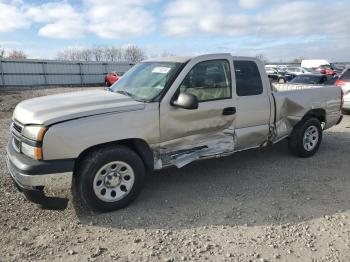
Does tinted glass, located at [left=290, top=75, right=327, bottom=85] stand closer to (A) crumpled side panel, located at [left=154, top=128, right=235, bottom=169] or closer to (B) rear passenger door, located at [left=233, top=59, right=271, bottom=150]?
(B) rear passenger door, located at [left=233, top=59, right=271, bottom=150]

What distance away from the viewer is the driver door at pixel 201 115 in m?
4.50

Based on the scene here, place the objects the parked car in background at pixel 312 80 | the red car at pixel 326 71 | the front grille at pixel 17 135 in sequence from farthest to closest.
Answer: the red car at pixel 326 71 < the parked car in background at pixel 312 80 < the front grille at pixel 17 135

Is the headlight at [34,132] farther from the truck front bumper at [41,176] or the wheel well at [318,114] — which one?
the wheel well at [318,114]

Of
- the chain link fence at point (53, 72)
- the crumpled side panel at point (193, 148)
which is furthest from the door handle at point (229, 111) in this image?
the chain link fence at point (53, 72)

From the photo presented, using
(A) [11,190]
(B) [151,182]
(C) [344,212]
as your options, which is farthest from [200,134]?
(A) [11,190]

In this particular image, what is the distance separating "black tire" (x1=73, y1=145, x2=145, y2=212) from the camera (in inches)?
156

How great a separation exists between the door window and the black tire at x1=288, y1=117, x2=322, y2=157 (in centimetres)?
191

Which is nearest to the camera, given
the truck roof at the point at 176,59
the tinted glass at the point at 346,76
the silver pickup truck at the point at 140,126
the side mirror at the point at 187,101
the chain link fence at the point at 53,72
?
the silver pickup truck at the point at 140,126

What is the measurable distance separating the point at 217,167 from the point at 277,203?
59.7 inches

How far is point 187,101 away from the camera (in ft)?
14.0

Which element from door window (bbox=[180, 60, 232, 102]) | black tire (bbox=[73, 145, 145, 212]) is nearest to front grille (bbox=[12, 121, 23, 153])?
black tire (bbox=[73, 145, 145, 212])

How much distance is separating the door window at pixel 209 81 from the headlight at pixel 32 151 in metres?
1.90

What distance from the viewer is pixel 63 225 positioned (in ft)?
13.0

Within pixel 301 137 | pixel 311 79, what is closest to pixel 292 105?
pixel 301 137
